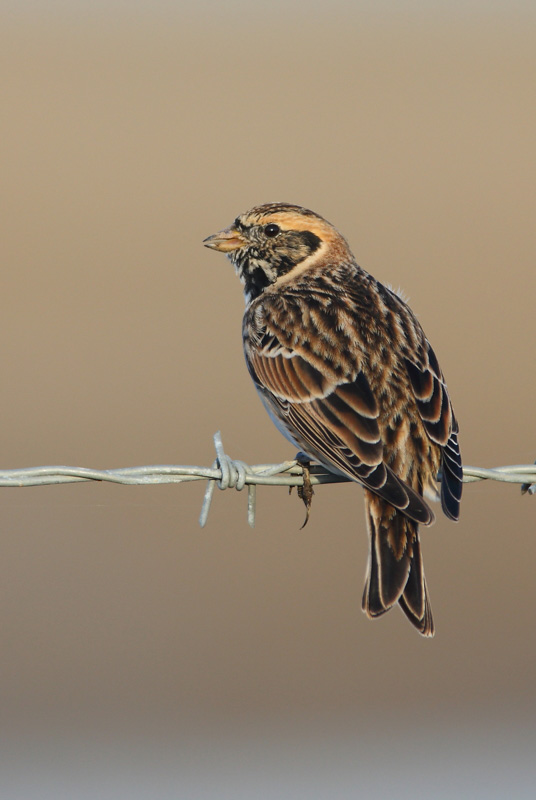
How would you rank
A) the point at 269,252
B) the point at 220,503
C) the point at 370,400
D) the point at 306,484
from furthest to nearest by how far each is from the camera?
1. the point at 220,503
2. the point at 269,252
3. the point at 306,484
4. the point at 370,400

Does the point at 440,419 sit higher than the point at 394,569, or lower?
higher

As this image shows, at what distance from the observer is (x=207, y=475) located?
188 inches

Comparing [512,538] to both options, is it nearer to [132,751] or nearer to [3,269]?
[132,751]

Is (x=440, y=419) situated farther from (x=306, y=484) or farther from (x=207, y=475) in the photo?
(x=207, y=475)

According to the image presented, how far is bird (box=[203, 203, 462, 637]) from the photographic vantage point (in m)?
5.07

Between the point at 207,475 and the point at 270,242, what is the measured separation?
93.5 inches

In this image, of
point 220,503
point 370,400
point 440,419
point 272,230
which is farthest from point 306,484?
point 220,503

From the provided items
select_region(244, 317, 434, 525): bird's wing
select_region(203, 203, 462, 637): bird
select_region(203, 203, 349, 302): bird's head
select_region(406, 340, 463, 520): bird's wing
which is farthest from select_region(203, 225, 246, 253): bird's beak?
select_region(406, 340, 463, 520): bird's wing

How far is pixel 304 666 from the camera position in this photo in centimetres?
920

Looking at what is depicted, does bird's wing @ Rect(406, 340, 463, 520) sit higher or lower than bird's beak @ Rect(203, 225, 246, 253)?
lower

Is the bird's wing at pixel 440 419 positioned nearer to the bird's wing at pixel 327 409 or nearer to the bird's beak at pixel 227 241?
the bird's wing at pixel 327 409

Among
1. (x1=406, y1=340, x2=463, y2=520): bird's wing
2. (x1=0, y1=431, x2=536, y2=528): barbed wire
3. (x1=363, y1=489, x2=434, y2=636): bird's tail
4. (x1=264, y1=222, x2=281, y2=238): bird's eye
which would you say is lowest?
(x1=363, y1=489, x2=434, y2=636): bird's tail

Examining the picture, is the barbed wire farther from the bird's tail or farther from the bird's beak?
the bird's beak

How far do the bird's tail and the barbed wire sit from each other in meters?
0.38
